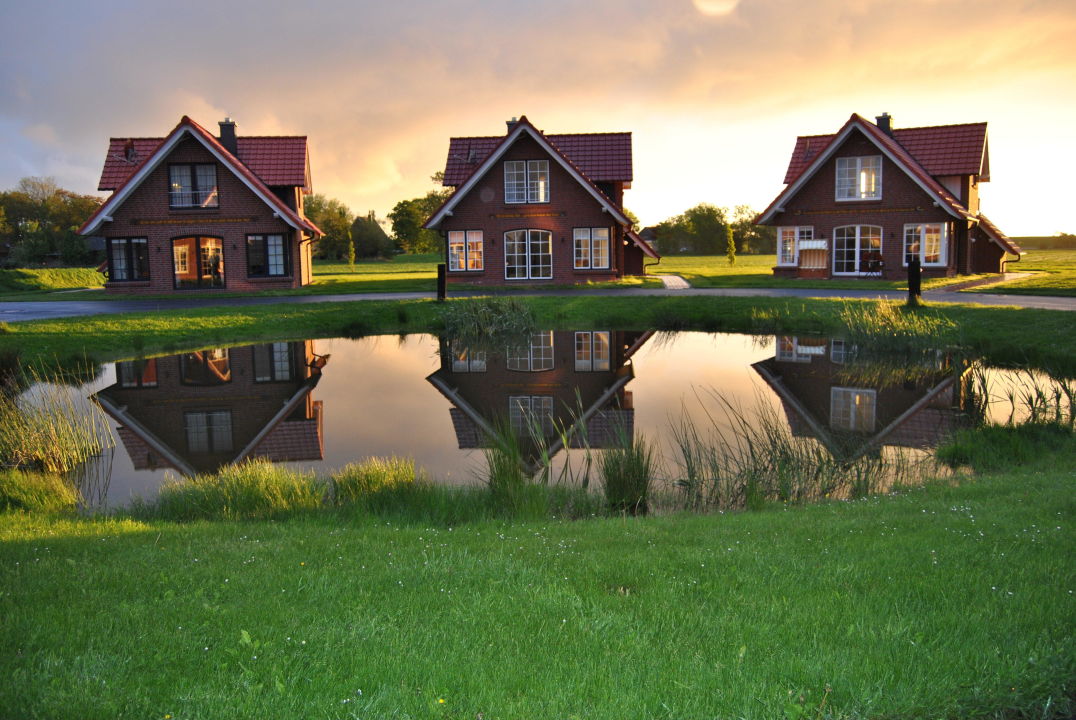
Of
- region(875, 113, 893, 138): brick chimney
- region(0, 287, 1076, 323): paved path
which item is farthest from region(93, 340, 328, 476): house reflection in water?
region(875, 113, 893, 138): brick chimney

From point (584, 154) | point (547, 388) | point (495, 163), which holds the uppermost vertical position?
point (584, 154)

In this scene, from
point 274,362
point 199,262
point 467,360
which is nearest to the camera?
point 274,362

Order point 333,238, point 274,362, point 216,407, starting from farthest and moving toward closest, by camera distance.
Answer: point 333,238, point 274,362, point 216,407

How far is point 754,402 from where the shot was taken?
13.3 meters

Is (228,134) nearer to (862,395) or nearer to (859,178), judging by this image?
(859,178)

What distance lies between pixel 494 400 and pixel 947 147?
28.7m

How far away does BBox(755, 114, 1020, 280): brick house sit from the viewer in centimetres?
3322

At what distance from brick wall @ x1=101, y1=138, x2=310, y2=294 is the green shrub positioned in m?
26.1

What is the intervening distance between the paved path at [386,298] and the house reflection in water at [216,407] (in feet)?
22.0

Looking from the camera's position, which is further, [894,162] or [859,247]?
[859,247]

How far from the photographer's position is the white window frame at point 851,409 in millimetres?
11984

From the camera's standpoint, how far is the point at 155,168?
33.8 m

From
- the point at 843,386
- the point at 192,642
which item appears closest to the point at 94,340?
the point at 843,386

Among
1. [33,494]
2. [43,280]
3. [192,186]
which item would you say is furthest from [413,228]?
[33,494]
